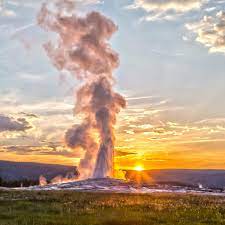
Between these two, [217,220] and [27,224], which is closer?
[27,224]

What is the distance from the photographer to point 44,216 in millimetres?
29969

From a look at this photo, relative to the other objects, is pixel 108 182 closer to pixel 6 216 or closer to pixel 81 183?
pixel 81 183

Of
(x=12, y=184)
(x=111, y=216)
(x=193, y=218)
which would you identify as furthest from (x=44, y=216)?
(x=12, y=184)

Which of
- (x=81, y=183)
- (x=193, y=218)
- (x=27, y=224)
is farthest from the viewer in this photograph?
(x=81, y=183)

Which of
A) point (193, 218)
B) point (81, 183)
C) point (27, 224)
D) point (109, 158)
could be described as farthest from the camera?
point (109, 158)

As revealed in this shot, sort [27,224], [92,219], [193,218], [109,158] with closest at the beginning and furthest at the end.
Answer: [27,224], [92,219], [193,218], [109,158]

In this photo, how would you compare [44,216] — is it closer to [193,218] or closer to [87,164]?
[193,218]

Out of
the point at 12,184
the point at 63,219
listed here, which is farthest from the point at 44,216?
the point at 12,184

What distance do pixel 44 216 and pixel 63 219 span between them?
2164 millimetres

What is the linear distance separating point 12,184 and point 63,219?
5896 inches

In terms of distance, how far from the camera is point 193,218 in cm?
2995

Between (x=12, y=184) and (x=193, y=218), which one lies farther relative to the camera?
(x=12, y=184)

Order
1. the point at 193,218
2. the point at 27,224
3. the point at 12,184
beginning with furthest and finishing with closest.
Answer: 1. the point at 12,184
2. the point at 193,218
3. the point at 27,224

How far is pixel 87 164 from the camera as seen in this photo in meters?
149
